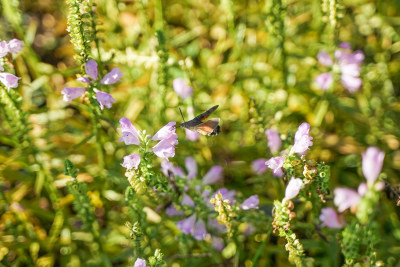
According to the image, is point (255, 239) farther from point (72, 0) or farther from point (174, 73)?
point (72, 0)

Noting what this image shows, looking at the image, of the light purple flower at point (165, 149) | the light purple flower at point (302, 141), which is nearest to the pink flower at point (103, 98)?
the light purple flower at point (165, 149)

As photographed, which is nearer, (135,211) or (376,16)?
(135,211)

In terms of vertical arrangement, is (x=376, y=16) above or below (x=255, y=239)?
above

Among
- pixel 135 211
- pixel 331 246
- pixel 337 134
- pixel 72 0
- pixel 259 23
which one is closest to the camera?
pixel 72 0

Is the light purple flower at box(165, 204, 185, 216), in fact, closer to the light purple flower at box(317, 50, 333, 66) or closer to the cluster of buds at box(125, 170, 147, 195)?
the cluster of buds at box(125, 170, 147, 195)

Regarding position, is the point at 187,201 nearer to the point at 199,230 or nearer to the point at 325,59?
the point at 199,230

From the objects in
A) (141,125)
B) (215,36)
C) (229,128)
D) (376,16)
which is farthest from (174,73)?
(376,16)

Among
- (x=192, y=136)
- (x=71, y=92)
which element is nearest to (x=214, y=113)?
(x=192, y=136)

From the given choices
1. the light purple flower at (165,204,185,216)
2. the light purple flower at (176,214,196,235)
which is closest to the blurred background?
the light purple flower at (165,204,185,216)
